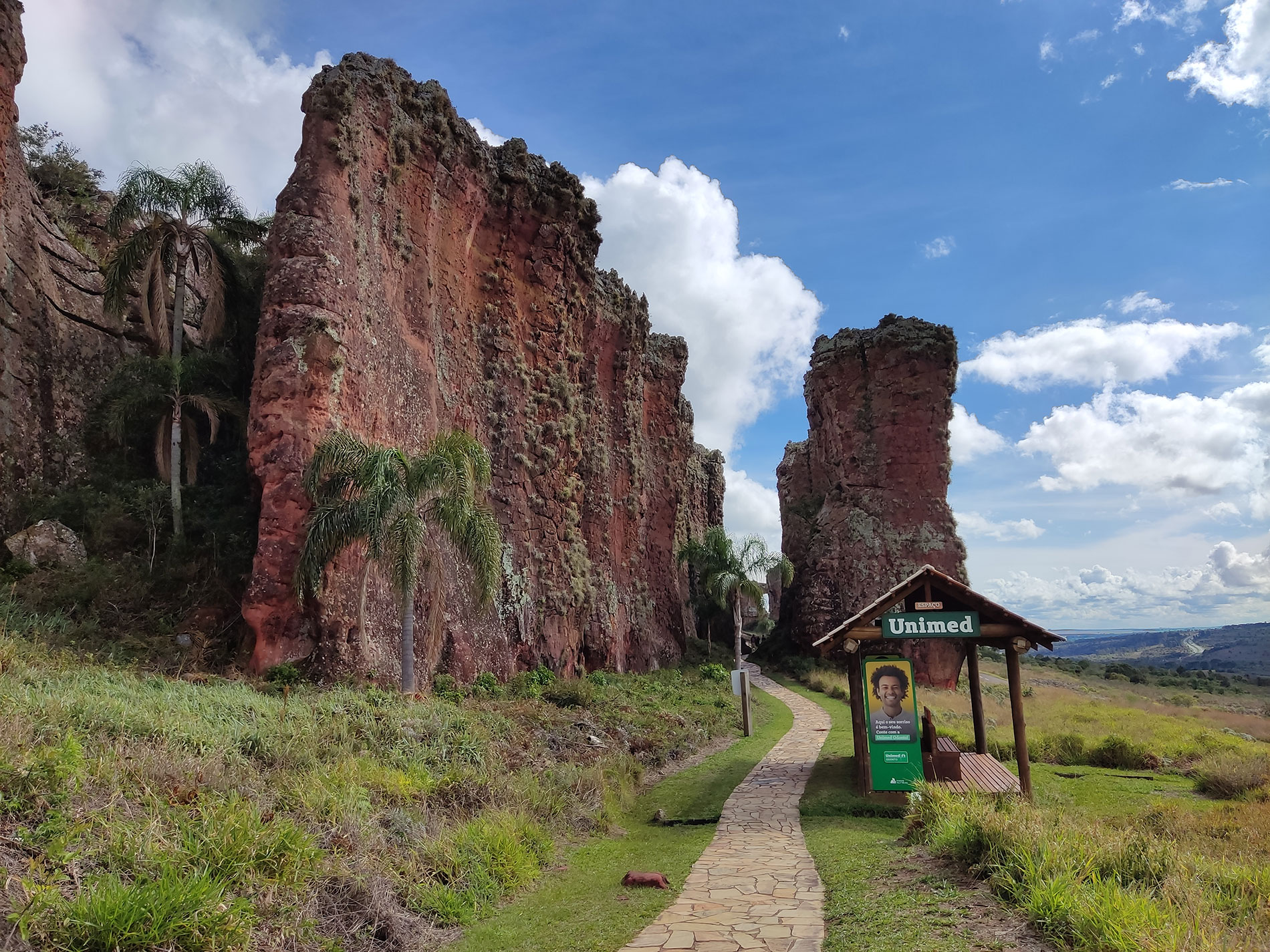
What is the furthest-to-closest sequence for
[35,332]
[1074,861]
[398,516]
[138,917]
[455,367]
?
1. [455,367]
2. [35,332]
3. [398,516]
4. [1074,861]
5. [138,917]

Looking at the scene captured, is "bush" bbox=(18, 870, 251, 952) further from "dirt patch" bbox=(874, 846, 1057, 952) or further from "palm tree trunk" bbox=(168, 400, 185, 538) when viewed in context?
"palm tree trunk" bbox=(168, 400, 185, 538)

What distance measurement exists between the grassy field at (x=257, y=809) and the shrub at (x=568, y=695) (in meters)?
5.98

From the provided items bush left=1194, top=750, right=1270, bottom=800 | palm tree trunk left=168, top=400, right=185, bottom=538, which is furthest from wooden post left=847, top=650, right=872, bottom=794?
palm tree trunk left=168, top=400, right=185, bottom=538

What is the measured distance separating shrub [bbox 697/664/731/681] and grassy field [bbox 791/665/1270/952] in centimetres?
1922

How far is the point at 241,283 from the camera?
864 inches

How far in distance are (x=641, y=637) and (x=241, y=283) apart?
2387 cm

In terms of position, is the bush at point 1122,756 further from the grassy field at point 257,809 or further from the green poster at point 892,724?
the grassy field at point 257,809

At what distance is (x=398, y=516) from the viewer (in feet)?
51.3

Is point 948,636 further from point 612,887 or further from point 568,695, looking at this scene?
point 568,695

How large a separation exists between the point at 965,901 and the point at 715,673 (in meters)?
29.0

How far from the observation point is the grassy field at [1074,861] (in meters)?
5.89

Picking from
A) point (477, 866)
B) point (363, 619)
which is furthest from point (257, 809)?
point (363, 619)

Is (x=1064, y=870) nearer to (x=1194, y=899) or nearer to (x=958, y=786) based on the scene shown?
(x=1194, y=899)

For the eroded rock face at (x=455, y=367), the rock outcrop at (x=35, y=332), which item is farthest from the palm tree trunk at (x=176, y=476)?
the eroded rock face at (x=455, y=367)
